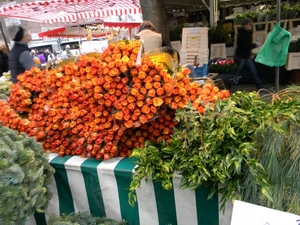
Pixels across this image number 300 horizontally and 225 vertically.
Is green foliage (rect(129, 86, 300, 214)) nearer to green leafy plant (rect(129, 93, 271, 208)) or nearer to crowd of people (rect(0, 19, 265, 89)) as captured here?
green leafy plant (rect(129, 93, 271, 208))

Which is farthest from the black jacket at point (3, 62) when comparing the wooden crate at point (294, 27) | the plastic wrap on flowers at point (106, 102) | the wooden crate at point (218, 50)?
the wooden crate at point (294, 27)

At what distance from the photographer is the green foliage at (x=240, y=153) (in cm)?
123

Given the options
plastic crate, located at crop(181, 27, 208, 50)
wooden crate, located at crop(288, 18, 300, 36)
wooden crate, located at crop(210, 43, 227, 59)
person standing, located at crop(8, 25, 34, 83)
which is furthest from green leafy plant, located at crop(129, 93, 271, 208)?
wooden crate, located at crop(288, 18, 300, 36)

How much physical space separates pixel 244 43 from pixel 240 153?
15.0ft

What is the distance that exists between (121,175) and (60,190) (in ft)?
1.70

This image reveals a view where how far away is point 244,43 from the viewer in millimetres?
5359

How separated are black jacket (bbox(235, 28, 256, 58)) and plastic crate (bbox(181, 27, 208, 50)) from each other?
947 millimetres

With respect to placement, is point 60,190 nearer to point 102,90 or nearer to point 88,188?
point 88,188

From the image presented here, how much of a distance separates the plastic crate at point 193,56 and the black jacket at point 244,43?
0.79 meters

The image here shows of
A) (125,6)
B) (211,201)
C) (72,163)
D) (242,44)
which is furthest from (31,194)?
(125,6)

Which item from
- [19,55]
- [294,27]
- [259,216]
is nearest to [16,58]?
[19,55]

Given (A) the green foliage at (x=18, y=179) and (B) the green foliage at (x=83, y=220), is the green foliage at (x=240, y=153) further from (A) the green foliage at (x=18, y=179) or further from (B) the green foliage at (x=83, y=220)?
(A) the green foliage at (x=18, y=179)

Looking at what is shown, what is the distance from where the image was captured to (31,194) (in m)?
1.31

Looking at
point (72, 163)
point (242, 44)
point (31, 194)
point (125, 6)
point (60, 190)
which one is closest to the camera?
point (31, 194)
